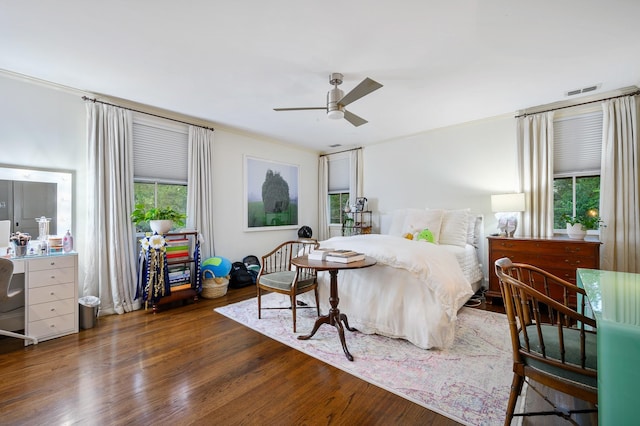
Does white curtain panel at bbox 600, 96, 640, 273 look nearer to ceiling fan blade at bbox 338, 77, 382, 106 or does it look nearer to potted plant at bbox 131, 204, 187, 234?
ceiling fan blade at bbox 338, 77, 382, 106

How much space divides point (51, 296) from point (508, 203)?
17.9ft

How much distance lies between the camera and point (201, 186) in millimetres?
4332

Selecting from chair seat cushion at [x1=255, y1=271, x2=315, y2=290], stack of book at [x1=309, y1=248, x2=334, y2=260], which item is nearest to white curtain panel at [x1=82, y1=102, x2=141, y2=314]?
chair seat cushion at [x1=255, y1=271, x2=315, y2=290]

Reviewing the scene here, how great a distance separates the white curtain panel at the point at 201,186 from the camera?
4.23 metres

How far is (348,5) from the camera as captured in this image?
1927mm

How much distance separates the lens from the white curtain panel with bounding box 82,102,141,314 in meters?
3.30

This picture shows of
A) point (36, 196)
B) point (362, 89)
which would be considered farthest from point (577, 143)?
point (36, 196)

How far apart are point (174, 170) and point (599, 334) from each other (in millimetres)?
4629

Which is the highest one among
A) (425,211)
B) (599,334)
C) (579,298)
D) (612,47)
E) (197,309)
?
(612,47)

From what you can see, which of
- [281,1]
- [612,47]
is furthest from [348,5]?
[612,47]

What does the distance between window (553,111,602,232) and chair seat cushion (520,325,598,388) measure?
3.08m

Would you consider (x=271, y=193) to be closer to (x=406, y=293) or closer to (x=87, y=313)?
(x=87, y=313)

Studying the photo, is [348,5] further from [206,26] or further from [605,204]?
[605,204]

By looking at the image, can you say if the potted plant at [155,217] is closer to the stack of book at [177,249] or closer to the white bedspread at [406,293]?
the stack of book at [177,249]
